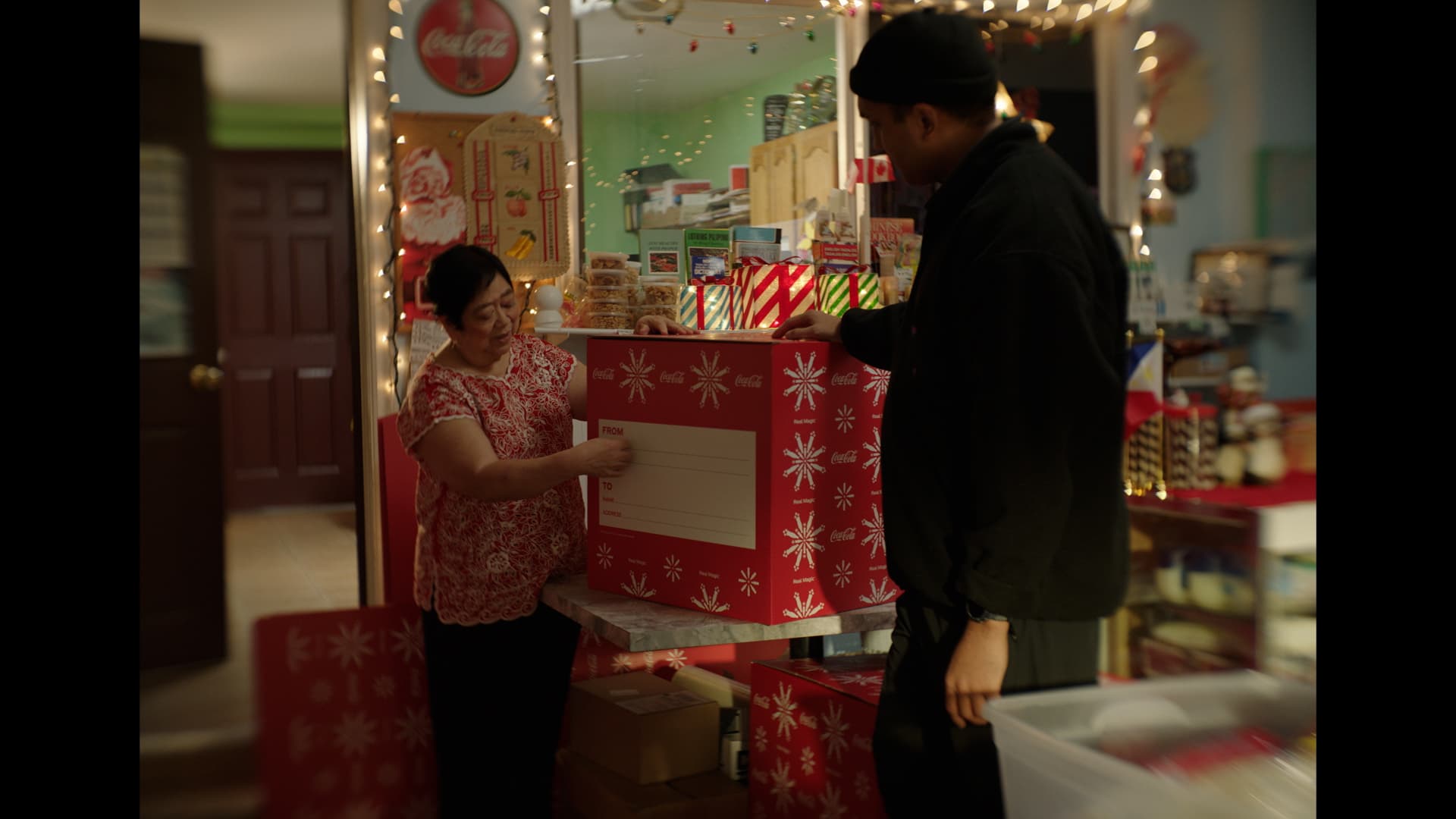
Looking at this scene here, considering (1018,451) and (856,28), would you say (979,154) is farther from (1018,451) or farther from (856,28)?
(856,28)

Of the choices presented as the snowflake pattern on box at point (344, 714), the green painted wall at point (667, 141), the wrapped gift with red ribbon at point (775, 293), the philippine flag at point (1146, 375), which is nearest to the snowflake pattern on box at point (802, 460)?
the wrapped gift with red ribbon at point (775, 293)

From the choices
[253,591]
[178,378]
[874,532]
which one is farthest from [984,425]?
[178,378]

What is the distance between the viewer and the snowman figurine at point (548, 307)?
2766 millimetres

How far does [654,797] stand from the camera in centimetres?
220

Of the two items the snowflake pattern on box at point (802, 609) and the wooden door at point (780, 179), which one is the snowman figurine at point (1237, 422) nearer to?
the snowflake pattern on box at point (802, 609)

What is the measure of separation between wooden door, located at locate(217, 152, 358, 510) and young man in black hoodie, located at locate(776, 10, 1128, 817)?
1.77m

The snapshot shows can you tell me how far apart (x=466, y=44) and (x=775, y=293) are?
116cm

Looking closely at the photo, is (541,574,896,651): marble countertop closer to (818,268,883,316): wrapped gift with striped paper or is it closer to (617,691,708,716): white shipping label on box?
(617,691,708,716): white shipping label on box

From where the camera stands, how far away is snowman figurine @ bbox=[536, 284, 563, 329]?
277cm

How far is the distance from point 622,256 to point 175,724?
5.06ft

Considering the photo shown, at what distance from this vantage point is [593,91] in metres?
3.06

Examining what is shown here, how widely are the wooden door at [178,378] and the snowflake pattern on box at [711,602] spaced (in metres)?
1.32

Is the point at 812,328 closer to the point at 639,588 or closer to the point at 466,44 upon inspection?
the point at 639,588

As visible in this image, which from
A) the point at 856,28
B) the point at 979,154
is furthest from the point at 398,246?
the point at 979,154
